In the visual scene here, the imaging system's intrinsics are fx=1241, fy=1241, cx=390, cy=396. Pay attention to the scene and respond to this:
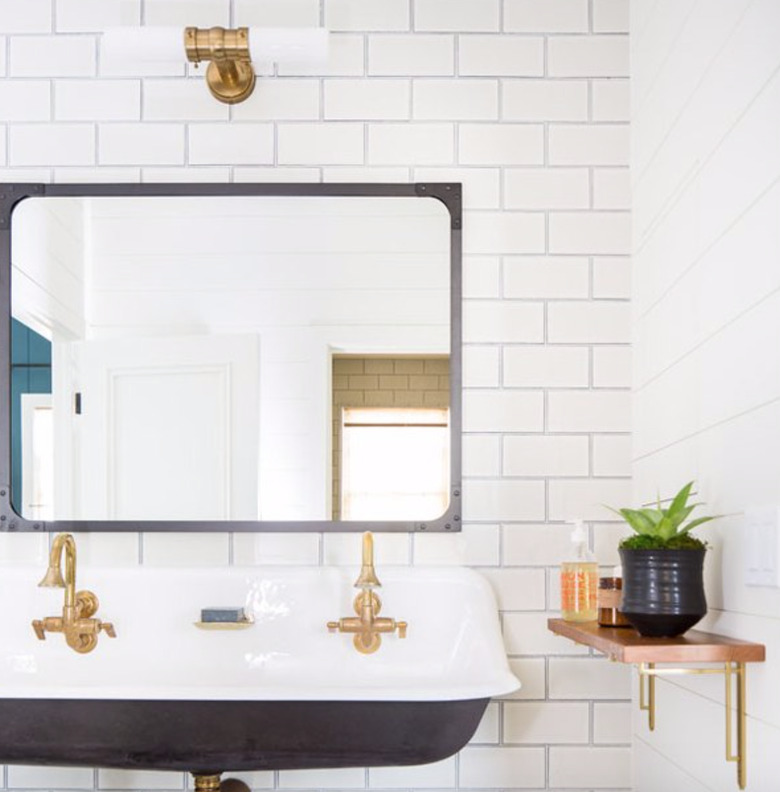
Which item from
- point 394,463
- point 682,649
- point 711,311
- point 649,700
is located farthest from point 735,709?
point 394,463

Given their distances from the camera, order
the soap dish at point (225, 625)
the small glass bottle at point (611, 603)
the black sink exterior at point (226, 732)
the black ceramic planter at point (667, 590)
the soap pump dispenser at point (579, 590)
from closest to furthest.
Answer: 1. the black ceramic planter at point (667, 590)
2. the black sink exterior at point (226, 732)
3. the small glass bottle at point (611, 603)
4. the soap pump dispenser at point (579, 590)
5. the soap dish at point (225, 625)

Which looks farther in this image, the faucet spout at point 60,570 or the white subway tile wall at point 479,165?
the white subway tile wall at point 479,165

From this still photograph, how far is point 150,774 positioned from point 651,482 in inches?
44.5

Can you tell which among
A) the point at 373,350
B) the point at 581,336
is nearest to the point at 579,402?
the point at 581,336

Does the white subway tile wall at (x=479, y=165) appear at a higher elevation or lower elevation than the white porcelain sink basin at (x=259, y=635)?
higher

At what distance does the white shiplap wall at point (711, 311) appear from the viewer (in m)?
1.65

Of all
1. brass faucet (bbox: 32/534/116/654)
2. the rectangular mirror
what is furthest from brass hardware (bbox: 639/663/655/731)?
brass faucet (bbox: 32/534/116/654)

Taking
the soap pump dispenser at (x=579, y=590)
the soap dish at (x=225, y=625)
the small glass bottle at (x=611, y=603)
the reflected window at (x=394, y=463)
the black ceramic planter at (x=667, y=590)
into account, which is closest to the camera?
the black ceramic planter at (x=667, y=590)

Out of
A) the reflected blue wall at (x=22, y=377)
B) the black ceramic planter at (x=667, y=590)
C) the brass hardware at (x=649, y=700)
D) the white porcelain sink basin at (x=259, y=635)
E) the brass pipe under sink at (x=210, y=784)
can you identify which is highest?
the reflected blue wall at (x=22, y=377)

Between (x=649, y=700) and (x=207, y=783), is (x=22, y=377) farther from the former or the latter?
(x=649, y=700)

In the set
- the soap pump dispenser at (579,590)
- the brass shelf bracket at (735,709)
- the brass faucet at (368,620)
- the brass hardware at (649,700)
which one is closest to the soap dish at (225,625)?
the brass faucet at (368,620)

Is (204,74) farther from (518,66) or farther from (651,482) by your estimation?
(651,482)

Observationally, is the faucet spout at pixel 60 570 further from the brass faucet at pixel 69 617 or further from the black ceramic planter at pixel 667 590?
the black ceramic planter at pixel 667 590

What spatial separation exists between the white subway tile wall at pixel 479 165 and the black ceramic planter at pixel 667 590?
0.69m
